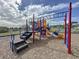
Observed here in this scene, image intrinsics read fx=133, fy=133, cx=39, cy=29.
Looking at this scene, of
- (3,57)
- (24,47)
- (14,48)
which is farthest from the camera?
(24,47)

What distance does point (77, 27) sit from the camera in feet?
116

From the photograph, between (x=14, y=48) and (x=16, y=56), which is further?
(x=14, y=48)

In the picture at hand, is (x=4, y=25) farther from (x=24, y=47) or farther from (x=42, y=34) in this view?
(x=24, y=47)

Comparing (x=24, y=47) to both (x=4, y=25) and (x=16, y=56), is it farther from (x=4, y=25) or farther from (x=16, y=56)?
(x=4, y=25)

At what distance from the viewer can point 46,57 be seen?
6.29 m

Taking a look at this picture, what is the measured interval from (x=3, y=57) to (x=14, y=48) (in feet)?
3.45

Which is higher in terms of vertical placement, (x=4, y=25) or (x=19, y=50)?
(x=4, y=25)

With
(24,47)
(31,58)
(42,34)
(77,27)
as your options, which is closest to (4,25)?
(77,27)

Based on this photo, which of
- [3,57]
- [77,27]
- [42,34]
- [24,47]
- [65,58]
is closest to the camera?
[65,58]

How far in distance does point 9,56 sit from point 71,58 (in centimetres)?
300

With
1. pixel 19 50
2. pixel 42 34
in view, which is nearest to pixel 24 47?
pixel 19 50

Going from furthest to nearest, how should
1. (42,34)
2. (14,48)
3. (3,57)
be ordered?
(42,34)
(14,48)
(3,57)

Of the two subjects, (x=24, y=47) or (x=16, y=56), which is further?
(x=24, y=47)

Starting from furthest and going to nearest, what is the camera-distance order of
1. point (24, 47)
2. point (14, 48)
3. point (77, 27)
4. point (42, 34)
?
point (77, 27)
point (42, 34)
point (24, 47)
point (14, 48)
